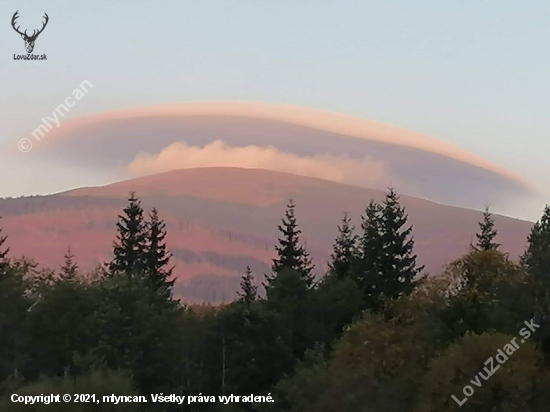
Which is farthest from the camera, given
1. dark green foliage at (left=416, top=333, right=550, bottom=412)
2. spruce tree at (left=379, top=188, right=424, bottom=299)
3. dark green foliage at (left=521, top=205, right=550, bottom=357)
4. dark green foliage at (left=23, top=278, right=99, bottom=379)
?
spruce tree at (left=379, top=188, right=424, bottom=299)

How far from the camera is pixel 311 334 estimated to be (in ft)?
197

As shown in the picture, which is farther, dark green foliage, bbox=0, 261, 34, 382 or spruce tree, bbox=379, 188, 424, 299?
spruce tree, bbox=379, 188, 424, 299

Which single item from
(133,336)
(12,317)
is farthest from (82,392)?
(12,317)

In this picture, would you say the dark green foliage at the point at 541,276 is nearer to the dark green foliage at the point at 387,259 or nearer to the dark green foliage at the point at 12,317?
the dark green foliage at the point at 387,259

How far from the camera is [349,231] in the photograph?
75.6 meters

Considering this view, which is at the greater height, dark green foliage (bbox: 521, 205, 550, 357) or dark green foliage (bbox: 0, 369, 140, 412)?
dark green foliage (bbox: 521, 205, 550, 357)

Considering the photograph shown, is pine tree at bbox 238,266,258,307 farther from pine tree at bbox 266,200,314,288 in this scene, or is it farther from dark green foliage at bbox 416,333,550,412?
dark green foliage at bbox 416,333,550,412

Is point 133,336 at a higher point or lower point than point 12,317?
lower

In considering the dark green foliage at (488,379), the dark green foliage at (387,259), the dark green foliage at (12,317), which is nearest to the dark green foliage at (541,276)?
the dark green foliage at (488,379)

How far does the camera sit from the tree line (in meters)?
35.2

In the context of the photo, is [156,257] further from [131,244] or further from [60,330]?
[60,330]

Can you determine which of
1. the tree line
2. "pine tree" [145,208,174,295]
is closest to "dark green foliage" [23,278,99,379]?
the tree line

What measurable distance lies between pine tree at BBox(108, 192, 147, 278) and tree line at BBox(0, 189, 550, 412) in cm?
15

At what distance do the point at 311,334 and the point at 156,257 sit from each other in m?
19.7
